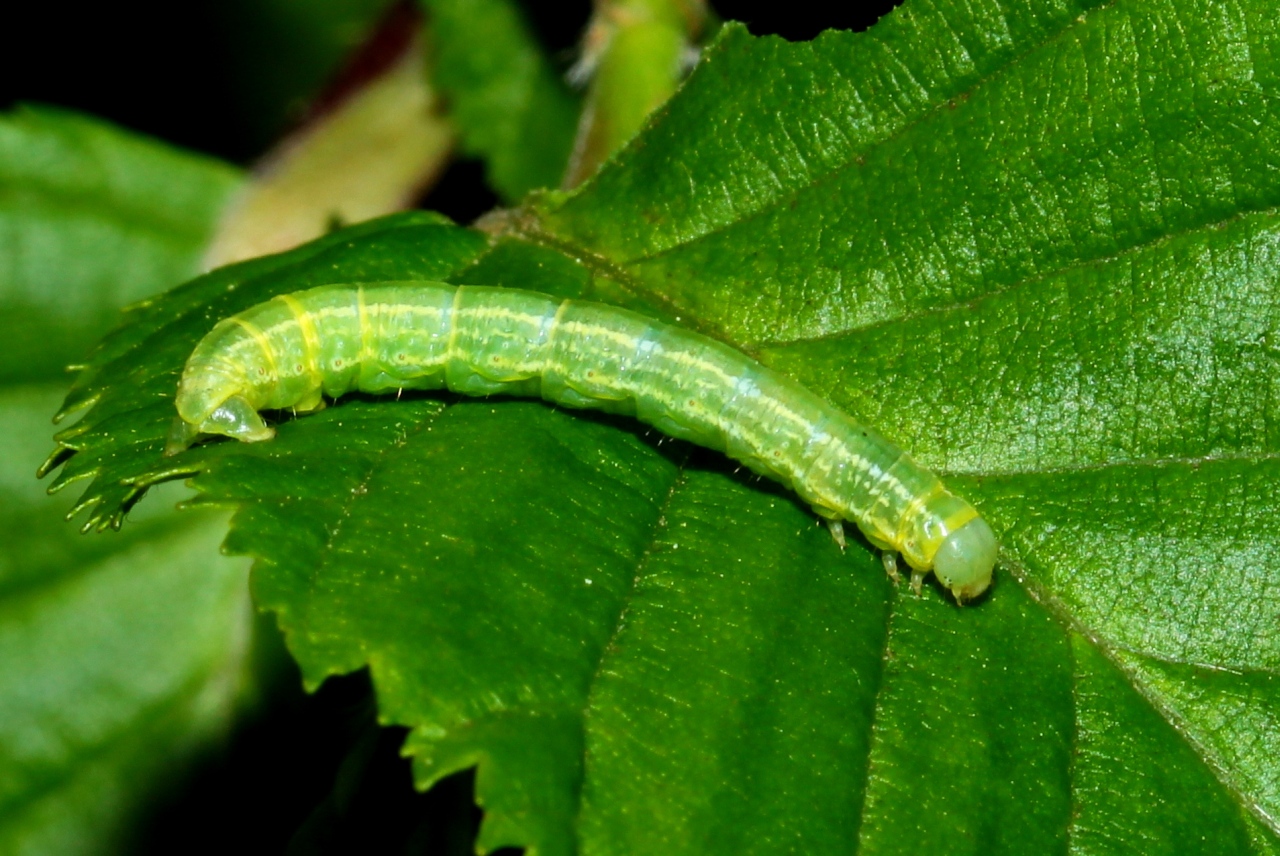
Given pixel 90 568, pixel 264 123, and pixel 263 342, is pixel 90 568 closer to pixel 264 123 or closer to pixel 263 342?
pixel 263 342

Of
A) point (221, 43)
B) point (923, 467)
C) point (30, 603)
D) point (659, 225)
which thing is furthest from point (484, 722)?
point (221, 43)

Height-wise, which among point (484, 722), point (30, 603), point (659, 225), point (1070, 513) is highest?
point (659, 225)

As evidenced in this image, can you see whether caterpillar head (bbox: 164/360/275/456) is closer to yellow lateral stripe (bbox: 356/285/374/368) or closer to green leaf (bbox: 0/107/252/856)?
yellow lateral stripe (bbox: 356/285/374/368)

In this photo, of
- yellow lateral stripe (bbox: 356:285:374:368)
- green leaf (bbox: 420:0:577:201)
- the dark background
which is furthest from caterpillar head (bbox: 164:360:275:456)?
green leaf (bbox: 420:0:577:201)

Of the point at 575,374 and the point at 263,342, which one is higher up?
the point at 575,374

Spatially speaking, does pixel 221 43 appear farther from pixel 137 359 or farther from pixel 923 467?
pixel 923 467

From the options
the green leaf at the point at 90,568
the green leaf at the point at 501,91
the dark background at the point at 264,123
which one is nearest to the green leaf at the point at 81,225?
the green leaf at the point at 90,568

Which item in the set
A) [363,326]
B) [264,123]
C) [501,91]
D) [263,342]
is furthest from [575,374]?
[264,123]
